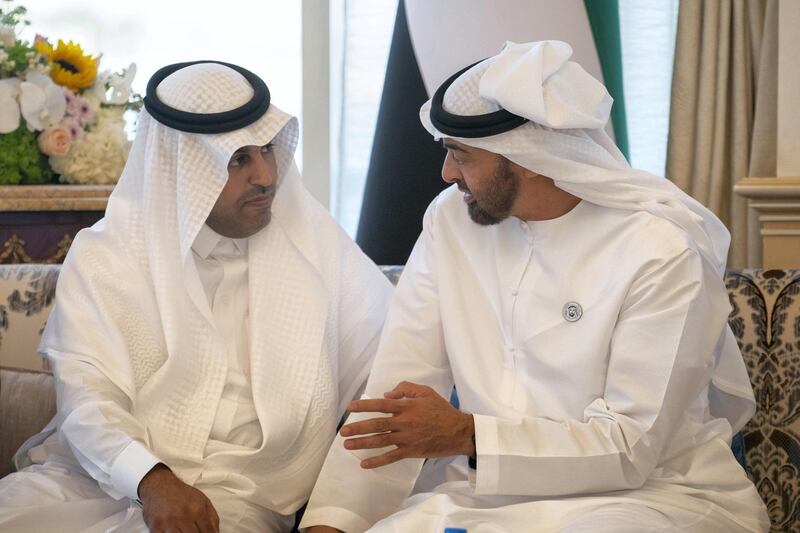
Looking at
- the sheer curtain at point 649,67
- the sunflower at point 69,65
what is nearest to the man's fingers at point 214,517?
the sunflower at point 69,65

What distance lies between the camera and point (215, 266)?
303 centimetres

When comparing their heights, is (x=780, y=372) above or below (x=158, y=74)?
below

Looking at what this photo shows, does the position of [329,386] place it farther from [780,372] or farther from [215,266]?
[780,372]

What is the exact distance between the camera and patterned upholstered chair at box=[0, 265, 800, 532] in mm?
2936

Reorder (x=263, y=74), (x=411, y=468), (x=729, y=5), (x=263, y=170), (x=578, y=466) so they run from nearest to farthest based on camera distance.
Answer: (x=578, y=466)
(x=411, y=468)
(x=263, y=170)
(x=729, y=5)
(x=263, y=74)

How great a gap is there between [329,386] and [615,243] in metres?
0.87

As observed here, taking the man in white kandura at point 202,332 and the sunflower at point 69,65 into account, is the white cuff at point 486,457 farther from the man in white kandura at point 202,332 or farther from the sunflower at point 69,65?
the sunflower at point 69,65

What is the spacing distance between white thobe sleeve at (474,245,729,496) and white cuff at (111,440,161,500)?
82cm

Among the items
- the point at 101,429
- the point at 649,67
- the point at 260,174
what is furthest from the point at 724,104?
the point at 101,429

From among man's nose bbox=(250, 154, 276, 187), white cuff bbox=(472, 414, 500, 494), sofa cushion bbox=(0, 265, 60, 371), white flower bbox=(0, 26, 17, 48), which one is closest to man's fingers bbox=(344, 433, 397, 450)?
white cuff bbox=(472, 414, 500, 494)

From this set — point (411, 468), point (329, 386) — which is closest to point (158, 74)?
point (329, 386)

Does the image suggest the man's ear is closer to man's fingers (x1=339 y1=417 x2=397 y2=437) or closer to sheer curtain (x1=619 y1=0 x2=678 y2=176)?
man's fingers (x1=339 y1=417 x2=397 y2=437)

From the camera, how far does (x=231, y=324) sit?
9.75 feet

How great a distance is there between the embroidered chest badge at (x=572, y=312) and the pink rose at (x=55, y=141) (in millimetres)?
2228
